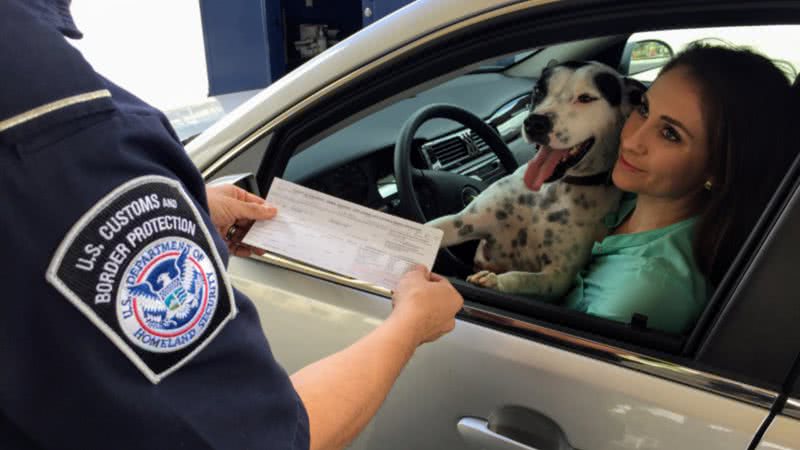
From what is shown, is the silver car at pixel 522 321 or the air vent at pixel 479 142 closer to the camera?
the silver car at pixel 522 321

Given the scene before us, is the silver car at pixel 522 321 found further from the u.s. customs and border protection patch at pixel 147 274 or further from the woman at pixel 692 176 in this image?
the u.s. customs and border protection patch at pixel 147 274

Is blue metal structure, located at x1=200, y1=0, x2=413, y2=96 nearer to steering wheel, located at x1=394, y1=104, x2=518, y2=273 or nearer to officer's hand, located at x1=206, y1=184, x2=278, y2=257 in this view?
steering wheel, located at x1=394, y1=104, x2=518, y2=273

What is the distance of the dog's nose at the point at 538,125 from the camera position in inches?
50.2

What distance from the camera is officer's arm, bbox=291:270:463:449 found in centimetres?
70

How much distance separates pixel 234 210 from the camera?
3.51 feet

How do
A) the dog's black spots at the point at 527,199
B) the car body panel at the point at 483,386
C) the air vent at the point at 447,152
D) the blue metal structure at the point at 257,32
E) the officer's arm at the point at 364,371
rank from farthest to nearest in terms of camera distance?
the blue metal structure at the point at 257,32, the air vent at the point at 447,152, the dog's black spots at the point at 527,199, the car body panel at the point at 483,386, the officer's arm at the point at 364,371

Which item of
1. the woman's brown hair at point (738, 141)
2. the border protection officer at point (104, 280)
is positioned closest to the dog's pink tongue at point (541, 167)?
the woman's brown hair at point (738, 141)

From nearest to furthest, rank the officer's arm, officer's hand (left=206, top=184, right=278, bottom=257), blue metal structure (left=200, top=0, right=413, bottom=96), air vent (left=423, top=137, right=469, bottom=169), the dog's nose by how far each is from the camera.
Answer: the officer's arm
officer's hand (left=206, top=184, right=278, bottom=257)
the dog's nose
air vent (left=423, top=137, right=469, bottom=169)
blue metal structure (left=200, top=0, right=413, bottom=96)

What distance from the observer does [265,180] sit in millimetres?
1302

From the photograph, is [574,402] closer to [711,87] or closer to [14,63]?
[711,87]

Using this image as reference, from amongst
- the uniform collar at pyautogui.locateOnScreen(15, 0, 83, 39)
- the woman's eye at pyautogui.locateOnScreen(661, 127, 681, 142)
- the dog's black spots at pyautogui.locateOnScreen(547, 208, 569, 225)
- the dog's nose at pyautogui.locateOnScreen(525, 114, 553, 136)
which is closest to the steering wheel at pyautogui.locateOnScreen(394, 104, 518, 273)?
the dog's black spots at pyautogui.locateOnScreen(547, 208, 569, 225)

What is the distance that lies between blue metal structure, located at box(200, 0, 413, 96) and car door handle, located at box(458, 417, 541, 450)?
5.26m

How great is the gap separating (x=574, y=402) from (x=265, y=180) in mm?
760

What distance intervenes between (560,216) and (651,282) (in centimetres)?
35
